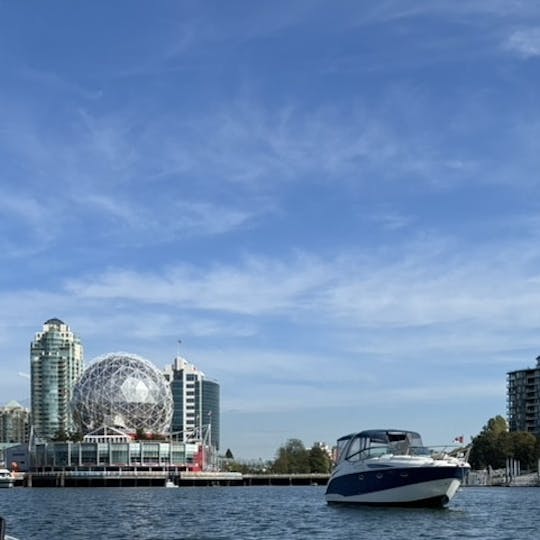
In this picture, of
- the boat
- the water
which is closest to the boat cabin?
the boat

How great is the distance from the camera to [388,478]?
7781 centimetres

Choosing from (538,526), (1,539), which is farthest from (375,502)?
(1,539)

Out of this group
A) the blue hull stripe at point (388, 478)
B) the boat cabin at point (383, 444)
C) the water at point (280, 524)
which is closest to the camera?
the water at point (280, 524)

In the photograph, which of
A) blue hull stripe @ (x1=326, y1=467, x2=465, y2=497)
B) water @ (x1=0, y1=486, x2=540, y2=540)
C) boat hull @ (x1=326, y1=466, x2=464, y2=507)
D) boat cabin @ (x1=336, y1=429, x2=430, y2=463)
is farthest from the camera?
boat cabin @ (x1=336, y1=429, x2=430, y2=463)

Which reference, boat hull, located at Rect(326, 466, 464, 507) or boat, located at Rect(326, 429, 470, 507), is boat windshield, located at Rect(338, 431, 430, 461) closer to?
boat, located at Rect(326, 429, 470, 507)

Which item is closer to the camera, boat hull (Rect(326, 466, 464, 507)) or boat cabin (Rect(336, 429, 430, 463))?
A: boat hull (Rect(326, 466, 464, 507))

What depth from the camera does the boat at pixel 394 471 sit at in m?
76.0

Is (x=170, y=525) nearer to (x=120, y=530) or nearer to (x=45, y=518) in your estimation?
(x=120, y=530)

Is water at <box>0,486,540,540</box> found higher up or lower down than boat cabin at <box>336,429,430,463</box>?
lower down

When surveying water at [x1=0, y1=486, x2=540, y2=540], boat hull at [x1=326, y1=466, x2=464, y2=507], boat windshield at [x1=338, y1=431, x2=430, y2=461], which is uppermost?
boat windshield at [x1=338, y1=431, x2=430, y2=461]

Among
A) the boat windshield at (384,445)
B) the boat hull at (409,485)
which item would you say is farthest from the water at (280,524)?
the boat windshield at (384,445)

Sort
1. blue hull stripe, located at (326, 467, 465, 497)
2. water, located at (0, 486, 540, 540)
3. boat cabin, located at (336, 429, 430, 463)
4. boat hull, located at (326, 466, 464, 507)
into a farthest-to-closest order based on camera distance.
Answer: boat cabin, located at (336, 429, 430, 463) < boat hull, located at (326, 466, 464, 507) < blue hull stripe, located at (326, 467, 465, 497) < water, located at (0, 486, 540, 540)

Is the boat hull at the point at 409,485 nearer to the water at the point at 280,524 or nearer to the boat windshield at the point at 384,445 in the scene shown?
the water at the point at 280,524

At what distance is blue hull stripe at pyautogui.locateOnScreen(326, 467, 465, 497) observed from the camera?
7562 centimetres
